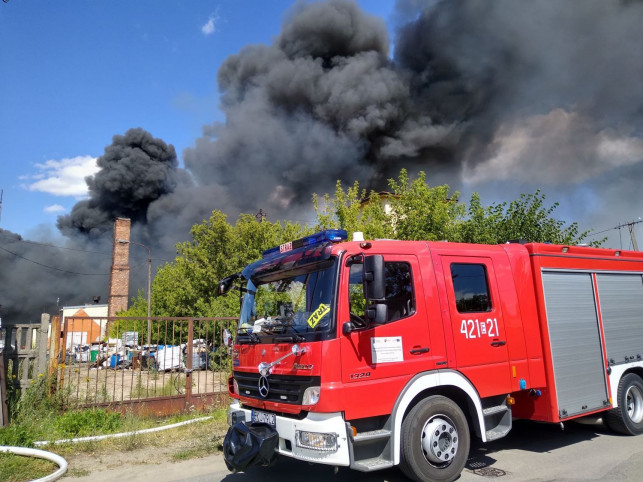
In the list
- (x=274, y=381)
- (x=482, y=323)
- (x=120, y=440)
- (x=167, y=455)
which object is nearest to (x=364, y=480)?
(x=274, y=381)

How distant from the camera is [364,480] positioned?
13.7 ft

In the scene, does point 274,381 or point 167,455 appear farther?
point 167,455

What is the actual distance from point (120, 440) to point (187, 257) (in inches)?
663

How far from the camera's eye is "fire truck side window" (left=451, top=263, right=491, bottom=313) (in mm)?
4473

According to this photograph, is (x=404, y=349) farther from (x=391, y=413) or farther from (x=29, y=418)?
(x=29, y=418)

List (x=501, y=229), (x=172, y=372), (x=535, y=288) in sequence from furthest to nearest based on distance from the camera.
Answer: (x=501, y=229), (x=172, y=372), (x=535, y=288)

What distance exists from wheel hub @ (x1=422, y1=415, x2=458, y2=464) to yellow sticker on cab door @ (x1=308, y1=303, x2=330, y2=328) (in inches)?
53.6

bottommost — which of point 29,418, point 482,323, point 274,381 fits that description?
point 29,418

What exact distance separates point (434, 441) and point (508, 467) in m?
1.21

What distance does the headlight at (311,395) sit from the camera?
3500 millimetres

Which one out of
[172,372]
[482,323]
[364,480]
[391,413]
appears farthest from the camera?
[172,372]

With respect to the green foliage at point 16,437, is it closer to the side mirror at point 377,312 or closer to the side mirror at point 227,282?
the side mirror at point 227,282

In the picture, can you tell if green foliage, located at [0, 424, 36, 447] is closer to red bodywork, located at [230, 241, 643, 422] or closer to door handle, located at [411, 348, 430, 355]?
red bodywork, located at [230, 241, 643, 422]

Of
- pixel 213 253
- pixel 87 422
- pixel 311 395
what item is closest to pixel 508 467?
pixel 311 395
